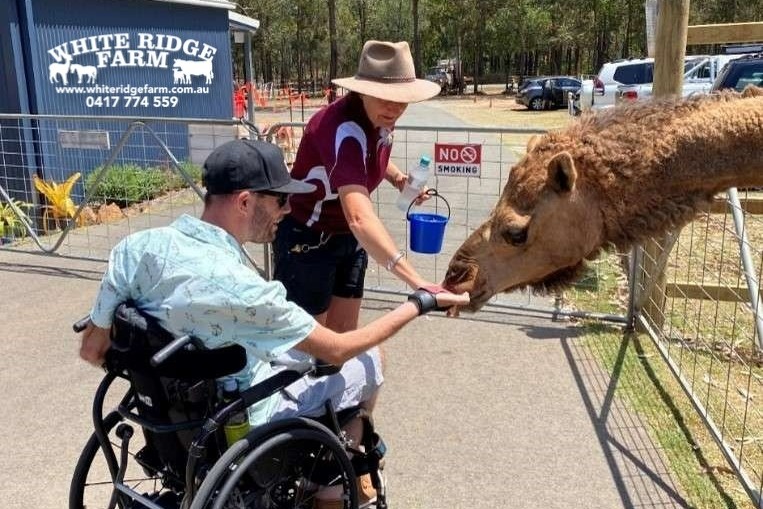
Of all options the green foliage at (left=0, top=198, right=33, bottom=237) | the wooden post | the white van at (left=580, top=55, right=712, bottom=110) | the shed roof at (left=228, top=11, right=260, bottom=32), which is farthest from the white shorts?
the white van at (left=580, top=55, right=712, bottom=110)

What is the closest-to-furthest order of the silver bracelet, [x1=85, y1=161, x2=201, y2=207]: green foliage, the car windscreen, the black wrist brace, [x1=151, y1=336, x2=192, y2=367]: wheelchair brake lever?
[x1=151, y1=336, x2=192, y2=367]: wheelchair brake lever
the black wrist brace
the silver bracelet
[x1=85, y1=161, x2=201, y2=207]: green foliage
the car windscreen

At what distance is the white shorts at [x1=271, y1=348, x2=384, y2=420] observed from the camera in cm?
277

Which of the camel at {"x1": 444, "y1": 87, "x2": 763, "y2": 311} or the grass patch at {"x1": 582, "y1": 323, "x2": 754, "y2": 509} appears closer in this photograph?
the camel at {"x1": 444, "y1": 87, "x2": 763, "y2": 311}

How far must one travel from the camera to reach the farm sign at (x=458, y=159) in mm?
5910

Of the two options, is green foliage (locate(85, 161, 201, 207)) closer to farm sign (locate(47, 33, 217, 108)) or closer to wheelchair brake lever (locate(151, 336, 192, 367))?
farm sign (locate(47, 33, 217, 108))

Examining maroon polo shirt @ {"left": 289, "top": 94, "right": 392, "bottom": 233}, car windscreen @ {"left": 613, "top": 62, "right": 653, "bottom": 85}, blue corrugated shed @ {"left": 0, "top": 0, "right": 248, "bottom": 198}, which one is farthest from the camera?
car windscreen @ {"left": 613, "top": 62, "right": 653, "bottom": 85}

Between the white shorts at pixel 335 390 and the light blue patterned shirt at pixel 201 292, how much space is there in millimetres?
457

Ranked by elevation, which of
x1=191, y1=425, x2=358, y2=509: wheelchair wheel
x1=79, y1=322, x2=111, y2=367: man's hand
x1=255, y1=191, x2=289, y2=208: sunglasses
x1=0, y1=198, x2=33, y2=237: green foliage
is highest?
x1=255, y1=191, x2=289, y2=208: sunglasses

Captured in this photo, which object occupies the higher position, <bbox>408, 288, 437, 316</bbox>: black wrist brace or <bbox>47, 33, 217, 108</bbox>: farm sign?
<bbox>47, 33, 217, 108</bbox>: farm sign

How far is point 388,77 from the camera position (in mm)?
3328

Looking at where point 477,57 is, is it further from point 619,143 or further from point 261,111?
point 619,143

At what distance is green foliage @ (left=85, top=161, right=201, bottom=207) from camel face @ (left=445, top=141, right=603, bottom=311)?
7.37 metres

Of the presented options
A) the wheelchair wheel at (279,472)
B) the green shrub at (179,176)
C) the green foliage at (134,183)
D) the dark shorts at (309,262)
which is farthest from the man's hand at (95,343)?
the green shrub at (179,176)

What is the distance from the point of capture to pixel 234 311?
224 cm
